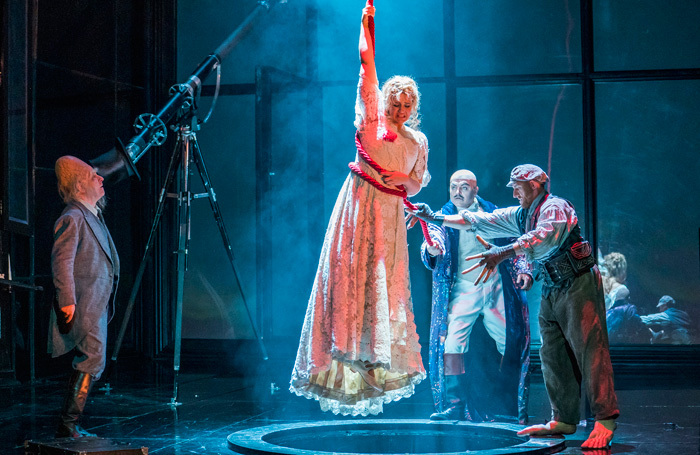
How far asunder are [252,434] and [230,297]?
3.57m

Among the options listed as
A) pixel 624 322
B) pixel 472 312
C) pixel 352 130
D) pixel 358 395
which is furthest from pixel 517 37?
pixel 358 395

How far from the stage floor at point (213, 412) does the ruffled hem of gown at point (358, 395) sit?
0.47 m

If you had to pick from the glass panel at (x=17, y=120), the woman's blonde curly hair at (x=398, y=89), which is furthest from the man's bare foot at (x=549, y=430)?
the glass panel at (x=17, y=120)

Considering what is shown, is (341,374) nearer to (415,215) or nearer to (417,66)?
(415,215)

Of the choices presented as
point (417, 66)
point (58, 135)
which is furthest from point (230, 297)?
point (417, 66)

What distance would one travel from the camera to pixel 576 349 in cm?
429

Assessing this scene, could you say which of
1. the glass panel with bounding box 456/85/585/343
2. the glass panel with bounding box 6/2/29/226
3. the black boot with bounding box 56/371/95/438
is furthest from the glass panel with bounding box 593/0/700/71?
the black boot with bounding box 56/371/95/438

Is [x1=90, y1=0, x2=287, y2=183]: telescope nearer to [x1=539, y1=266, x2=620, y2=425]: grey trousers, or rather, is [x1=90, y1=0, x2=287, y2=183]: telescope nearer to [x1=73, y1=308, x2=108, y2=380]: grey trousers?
[x1=73, y1=308, x2=108, y2=380]: grey trousers

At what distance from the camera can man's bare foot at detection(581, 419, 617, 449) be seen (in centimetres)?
410

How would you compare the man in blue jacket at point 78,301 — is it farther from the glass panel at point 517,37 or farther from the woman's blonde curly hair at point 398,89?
the glass panel at point 517,37

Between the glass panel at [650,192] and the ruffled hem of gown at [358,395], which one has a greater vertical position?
the glass panel at [650,192]

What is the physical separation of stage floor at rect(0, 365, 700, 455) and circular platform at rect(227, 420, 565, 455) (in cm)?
29

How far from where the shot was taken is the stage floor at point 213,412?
4.30m

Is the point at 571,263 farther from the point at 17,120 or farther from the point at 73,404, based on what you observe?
the point at 17,120
